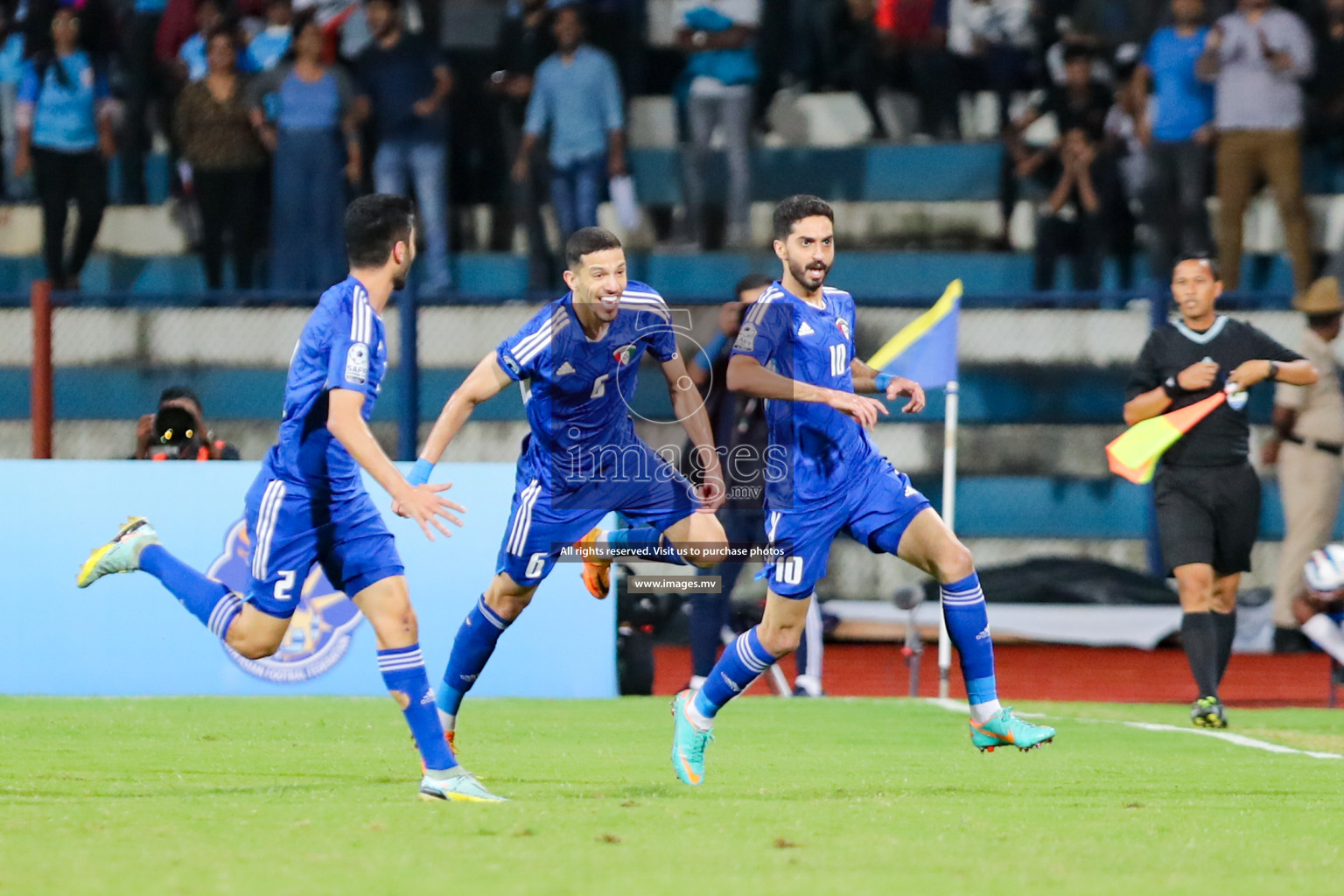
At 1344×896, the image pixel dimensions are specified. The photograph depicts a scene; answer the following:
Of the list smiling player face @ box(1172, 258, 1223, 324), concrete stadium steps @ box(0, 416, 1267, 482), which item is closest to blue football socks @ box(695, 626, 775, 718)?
smiling player face @ box(1172, 258, 1223, 324)

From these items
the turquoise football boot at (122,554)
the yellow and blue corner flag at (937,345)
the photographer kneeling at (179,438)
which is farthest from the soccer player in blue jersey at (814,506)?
the photographer kneeling at (179,438)

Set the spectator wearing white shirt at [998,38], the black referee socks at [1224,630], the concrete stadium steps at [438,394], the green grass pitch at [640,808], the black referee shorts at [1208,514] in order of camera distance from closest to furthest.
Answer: the green grass pitch at [640,808]
the black referee shorts at [1208,514]
the black referee socks at [1224,630]
the concrete stadium steps at [438,394]
the spectator wearing white shirt at [998,38]

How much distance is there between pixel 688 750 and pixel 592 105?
9.62 metres

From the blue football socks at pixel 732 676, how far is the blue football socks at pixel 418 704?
1144mm

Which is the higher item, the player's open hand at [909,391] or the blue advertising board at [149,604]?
the player's open hand at [909,391]

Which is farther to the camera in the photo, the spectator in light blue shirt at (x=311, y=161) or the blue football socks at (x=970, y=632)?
the spectator in light blue shirt at (x=311, y=161)

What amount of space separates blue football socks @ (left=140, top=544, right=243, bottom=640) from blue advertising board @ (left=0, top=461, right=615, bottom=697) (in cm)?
344

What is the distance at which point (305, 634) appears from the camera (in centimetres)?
1098

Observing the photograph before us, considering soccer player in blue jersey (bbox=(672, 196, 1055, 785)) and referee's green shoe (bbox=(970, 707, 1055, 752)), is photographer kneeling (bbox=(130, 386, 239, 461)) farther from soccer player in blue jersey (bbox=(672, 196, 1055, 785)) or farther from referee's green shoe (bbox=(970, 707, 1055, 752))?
referee's green shoe (bbox=(970, 707, 1055, 752))

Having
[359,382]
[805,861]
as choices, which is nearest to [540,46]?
[359,382]

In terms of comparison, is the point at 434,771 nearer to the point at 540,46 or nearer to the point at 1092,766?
the point at 1092,766

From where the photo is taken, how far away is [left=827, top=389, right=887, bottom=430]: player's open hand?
22.7 ft

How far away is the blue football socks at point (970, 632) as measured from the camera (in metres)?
7.46

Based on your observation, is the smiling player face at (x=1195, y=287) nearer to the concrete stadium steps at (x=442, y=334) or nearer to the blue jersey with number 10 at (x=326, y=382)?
the concrete stadium steps at (x=442, y=334)
